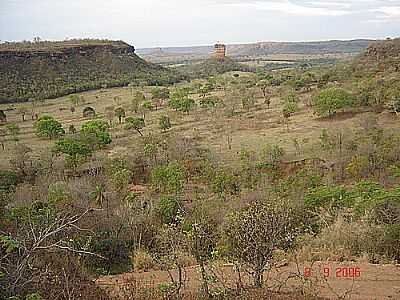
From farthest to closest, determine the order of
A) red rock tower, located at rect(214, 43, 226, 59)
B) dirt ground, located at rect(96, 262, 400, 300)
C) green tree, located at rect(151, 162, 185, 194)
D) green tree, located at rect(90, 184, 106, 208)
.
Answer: red rock tower, located at rect(214, 43, 226, 59) < green tree, located at rect(151, 162, 185, 194) < green tree, located at rect(90, 184, 106, 208) < dirt ground, located at rect(96, 262, 400, 300)

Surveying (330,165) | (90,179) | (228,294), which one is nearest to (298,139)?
(330,165)

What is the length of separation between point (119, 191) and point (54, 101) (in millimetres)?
28541

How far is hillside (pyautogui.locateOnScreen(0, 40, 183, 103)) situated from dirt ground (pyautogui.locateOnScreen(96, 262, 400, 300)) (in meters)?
37.2

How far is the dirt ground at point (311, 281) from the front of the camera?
700cm

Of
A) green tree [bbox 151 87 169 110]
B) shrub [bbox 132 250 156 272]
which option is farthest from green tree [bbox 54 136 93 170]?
green tree [bbox 151 87 169 110]

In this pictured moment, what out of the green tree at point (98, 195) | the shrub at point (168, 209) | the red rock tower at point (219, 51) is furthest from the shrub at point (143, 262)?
the red rock tower at point (219, 51)

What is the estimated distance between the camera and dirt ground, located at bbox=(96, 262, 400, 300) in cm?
700

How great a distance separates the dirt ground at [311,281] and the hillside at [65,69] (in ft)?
122

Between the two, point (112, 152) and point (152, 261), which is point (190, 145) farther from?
point (152, 261)

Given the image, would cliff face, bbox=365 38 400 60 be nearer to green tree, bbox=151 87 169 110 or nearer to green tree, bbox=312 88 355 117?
green tree, bbox=312 88 355 117

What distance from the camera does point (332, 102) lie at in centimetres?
2978

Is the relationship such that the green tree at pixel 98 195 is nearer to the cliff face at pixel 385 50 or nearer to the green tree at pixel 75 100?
the green tree at pixel 75 100

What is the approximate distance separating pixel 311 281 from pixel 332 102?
23.7 m

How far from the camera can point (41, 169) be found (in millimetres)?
21422
